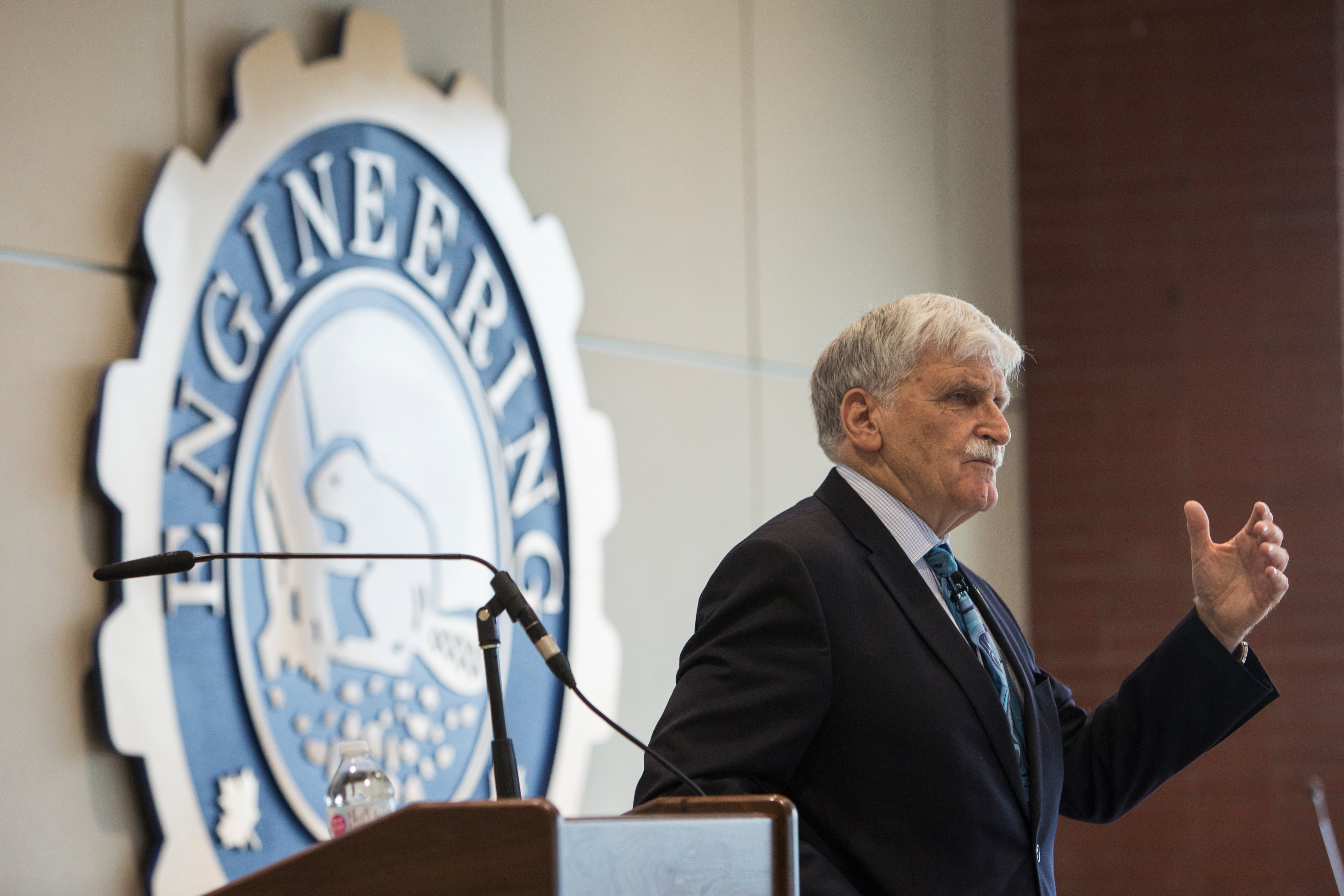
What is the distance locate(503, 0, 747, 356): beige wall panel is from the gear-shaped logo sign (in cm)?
16

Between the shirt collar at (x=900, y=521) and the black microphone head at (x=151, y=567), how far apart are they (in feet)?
2.71

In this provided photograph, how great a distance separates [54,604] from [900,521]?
3.83 feet

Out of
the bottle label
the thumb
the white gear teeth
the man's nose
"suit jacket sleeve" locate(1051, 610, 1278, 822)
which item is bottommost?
the bottle label

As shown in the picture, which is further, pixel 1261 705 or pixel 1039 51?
pixel 1039 51

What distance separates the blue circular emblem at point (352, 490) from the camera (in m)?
2.21

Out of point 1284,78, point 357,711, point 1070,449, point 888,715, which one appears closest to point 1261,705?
point 888,715

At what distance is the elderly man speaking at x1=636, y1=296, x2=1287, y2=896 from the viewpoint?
5.20 feet

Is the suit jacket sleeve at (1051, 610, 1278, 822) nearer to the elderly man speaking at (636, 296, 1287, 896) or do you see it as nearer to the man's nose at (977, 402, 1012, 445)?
the elderly man speaking at (636, 296, 1287, 896)

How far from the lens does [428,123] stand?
2.69m

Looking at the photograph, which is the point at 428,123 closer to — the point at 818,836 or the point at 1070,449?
the point at 818,836

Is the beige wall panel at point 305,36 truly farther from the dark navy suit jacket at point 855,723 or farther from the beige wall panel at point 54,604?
the dark navy suit jacket at point 855,723

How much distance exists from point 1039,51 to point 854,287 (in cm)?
159

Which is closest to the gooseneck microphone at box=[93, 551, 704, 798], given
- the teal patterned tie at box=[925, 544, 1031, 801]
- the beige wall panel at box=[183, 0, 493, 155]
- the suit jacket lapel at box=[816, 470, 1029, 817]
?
the suit jacket lapel at box=[816, 470, 1029, 817]

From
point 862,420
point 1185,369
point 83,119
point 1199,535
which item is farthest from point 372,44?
point 1185,369
